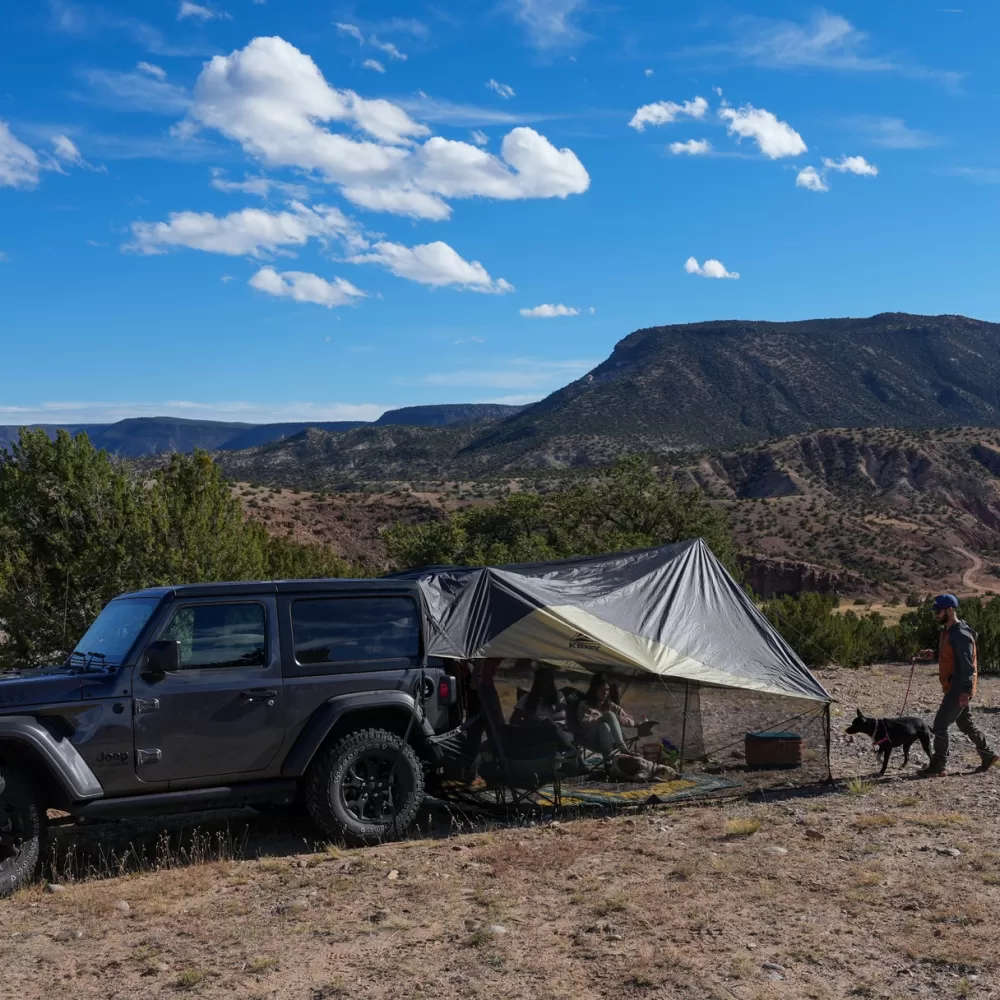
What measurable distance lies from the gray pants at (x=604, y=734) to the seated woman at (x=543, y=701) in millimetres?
238

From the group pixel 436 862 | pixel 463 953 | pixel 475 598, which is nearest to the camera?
Result: pixel 463 953

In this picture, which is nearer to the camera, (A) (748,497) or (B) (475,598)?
(B) (475,598)

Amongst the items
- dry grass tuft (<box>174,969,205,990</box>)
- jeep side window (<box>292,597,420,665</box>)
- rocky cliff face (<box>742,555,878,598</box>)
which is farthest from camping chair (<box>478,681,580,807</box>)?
rocky cliff face (<box>742,555,878,598</box>)

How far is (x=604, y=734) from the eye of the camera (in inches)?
355

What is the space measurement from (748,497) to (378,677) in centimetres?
6998

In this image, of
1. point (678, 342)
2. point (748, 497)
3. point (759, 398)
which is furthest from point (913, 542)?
point (678, 342)

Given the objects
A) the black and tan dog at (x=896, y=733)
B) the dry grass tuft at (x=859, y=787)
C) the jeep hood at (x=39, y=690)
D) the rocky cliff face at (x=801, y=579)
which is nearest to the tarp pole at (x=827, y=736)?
the dry grass tuft at (x=859, y=787)

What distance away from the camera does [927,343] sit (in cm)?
11794

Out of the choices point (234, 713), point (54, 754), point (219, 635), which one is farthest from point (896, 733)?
point (54, 754)

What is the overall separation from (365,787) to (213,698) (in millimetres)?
1401

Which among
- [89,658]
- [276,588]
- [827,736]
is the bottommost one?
[827,736]

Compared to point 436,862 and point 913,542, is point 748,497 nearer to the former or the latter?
point 913,542

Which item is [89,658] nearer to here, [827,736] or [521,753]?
[521,753]

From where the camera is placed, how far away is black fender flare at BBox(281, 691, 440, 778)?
25.3 ft
